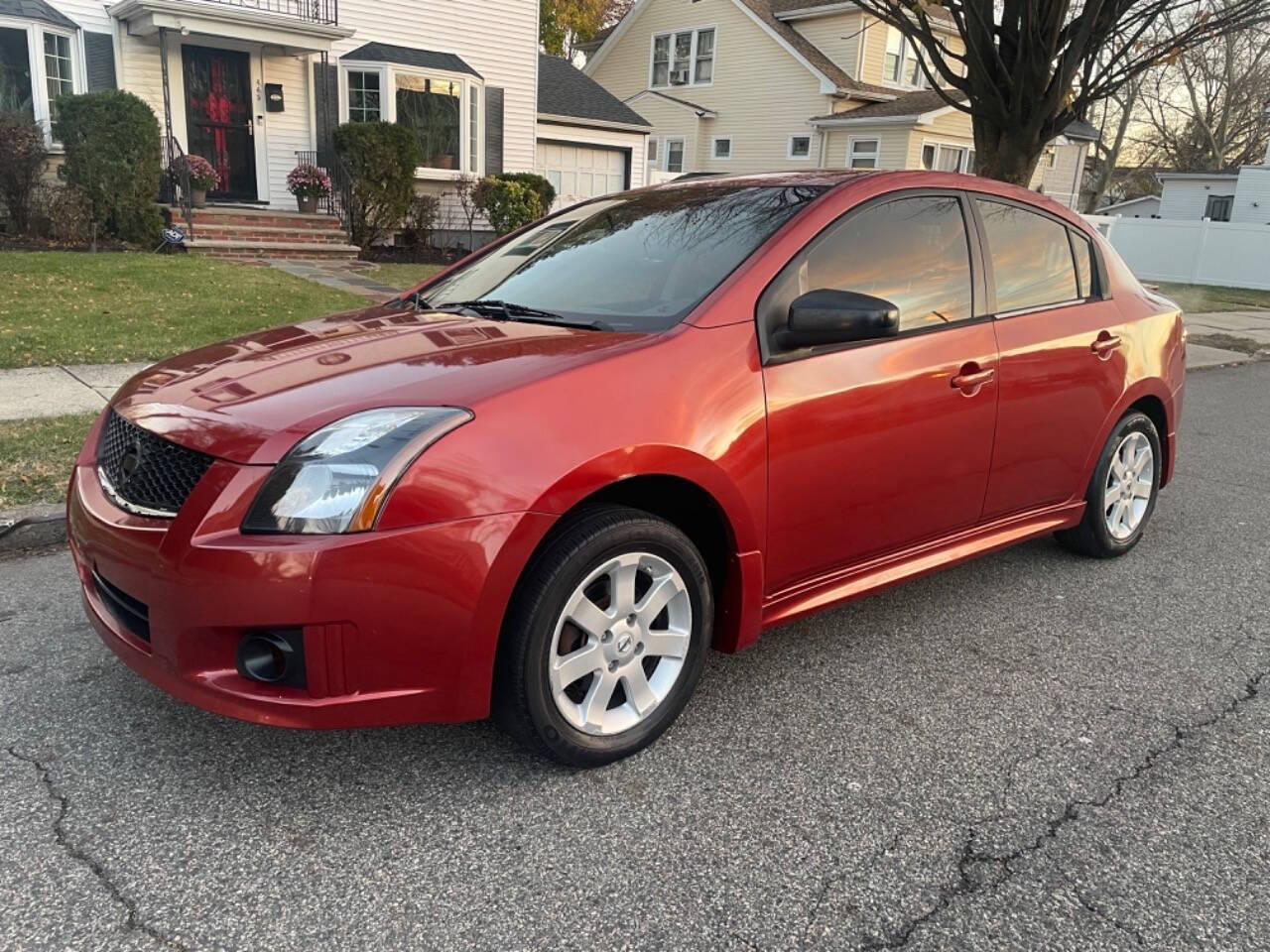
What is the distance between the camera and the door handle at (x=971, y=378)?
138 inches

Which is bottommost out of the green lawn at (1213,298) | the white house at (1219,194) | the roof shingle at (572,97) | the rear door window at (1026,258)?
the green lawn at (1213,298)

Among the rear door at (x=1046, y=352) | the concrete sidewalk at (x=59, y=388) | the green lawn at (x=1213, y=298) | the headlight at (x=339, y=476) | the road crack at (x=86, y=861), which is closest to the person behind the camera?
the road crack at (x=86, y=861)

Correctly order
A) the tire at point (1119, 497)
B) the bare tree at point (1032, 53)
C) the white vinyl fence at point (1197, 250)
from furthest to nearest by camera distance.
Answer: the white vinyl fence at point (1197, 250)
the bare tree at point (1032, 53)
the tire at point (1119, 497)

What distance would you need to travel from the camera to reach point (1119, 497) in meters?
4.57

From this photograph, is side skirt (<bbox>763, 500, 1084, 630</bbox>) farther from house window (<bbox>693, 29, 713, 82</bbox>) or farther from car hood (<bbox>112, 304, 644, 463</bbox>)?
house window (<bbox>693, 29, 713, 82</bbox>)

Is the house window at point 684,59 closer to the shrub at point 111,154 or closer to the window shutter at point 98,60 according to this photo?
the window shutter at point 98,60

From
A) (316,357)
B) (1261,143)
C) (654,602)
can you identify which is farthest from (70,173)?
(1261,143)

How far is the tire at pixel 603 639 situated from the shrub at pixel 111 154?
1358 centimetres

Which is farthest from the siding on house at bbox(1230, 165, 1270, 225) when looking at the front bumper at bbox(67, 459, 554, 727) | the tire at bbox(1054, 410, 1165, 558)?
the front bumper at bbox(67, 459, 554, 727)

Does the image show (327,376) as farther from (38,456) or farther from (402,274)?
(402,274)

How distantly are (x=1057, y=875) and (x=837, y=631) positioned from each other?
4.75ft

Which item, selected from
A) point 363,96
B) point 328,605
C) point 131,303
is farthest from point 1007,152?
point 363,96

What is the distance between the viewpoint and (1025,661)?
3.58 m

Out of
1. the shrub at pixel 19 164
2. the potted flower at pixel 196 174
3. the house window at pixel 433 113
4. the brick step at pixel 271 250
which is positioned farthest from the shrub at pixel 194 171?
the house window at pixel 433 113
